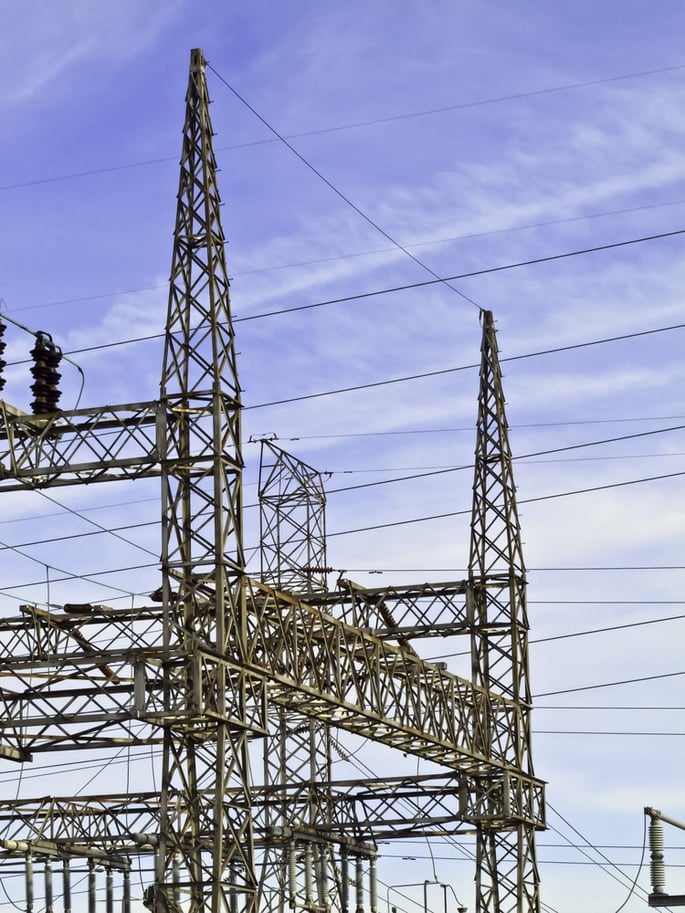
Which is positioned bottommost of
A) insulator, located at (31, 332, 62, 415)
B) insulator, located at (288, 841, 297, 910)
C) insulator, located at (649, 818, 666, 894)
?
insulator, located at (649, 818, 666, 894)

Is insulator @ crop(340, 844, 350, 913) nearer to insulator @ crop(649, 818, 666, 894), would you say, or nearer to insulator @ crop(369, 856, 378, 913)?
insulator @ crop(369, 856, 378, 913)

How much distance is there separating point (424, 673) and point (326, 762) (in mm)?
8134

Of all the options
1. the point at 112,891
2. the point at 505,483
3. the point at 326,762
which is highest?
the point at 505,483

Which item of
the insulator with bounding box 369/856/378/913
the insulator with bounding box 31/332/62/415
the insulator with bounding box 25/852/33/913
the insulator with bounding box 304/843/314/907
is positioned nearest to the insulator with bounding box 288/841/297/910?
the insulator with bounding box 304/843/314/907

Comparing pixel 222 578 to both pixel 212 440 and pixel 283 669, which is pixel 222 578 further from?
pixel 283 669

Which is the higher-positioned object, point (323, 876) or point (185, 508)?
point (185, 508)

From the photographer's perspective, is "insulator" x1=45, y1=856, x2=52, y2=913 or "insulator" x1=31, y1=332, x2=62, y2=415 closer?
"insulator" x1=31, y1=332, x2=62, y2=415

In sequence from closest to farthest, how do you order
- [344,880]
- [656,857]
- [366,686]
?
[656,857] → [366,686] → [344,880]

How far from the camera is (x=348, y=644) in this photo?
3784 centimetres

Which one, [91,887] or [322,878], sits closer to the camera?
[322,878]

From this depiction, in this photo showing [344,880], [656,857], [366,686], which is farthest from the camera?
[344,880]

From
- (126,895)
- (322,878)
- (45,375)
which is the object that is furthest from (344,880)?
(45,375)

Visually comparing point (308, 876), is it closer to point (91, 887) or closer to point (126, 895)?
point (126, 895)

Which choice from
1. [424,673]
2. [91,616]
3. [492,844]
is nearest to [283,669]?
[91,616]
